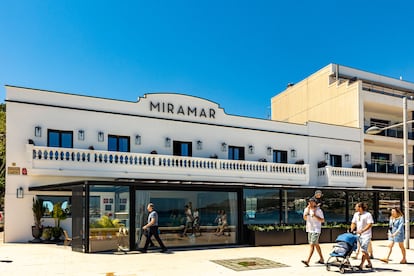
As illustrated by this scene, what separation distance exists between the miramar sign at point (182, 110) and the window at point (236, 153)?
7.46 feet

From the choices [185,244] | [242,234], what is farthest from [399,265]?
[185,244]

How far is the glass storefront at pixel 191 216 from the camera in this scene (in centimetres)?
1540

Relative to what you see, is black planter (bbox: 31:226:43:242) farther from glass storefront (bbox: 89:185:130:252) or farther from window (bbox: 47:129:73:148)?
glass storefront (bbox: 89:185:130:252)

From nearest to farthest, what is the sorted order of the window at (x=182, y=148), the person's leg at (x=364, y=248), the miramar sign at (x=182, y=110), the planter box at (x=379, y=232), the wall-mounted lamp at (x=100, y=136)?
the person's leg at (x=364, y=248) < the planter box at (x=379, y=232) < the wall-mounted lamp at (x=100, y=136) < the miramar sign at (x=182, y=110) < the window at (x=182, y=148)

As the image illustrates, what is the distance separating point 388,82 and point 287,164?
14.7 metres

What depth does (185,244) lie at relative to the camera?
623 inches

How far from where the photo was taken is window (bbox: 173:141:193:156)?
23.3 meters

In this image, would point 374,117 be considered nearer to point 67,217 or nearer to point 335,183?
point 335,183

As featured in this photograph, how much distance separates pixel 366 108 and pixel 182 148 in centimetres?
1624

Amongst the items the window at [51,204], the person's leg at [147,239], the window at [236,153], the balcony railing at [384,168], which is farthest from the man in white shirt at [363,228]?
the balcony railing at [384,168]

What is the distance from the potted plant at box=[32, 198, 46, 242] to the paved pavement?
1862 mm

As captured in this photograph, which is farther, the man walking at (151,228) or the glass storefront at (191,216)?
the glass storefront at (191,216)

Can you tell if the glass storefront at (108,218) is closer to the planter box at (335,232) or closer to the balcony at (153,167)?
the balcony at (153,167)

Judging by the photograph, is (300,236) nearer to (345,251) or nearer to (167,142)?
(345,251)
